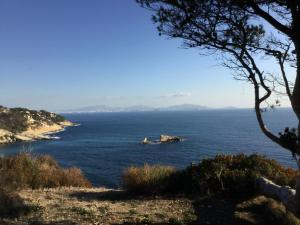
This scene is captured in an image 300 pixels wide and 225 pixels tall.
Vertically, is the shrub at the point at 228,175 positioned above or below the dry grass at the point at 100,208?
above

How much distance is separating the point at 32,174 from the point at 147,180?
4.37m

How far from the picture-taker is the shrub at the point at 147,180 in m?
12.3

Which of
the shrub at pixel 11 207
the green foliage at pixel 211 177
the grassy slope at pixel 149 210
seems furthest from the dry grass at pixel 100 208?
the green foliage at pixel 211 177

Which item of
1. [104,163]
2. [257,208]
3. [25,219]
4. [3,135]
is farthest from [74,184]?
[3,135]

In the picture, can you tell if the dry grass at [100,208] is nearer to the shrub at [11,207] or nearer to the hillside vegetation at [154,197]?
the hillside vegetation at [154,197]

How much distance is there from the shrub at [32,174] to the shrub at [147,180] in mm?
3008

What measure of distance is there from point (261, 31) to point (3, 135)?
3743 inches

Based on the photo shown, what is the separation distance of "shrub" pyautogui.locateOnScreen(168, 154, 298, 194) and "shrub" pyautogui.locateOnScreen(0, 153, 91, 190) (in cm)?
461

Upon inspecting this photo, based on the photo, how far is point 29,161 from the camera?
14883 millimetres

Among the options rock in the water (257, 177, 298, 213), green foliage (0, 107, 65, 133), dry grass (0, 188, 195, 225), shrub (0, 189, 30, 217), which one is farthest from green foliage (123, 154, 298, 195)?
green foliage (0, 107, 65, 133)

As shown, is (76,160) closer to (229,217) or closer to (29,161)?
(29,161)

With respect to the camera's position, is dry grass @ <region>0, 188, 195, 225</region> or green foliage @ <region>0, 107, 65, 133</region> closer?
dry grass @ <region>0, 188, 195, 225</region>

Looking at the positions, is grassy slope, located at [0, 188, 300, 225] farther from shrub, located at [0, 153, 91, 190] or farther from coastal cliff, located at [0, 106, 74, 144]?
coastal cliff, located at [0, 106, 74, 144]

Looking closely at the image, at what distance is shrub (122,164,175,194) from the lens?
486 inches
